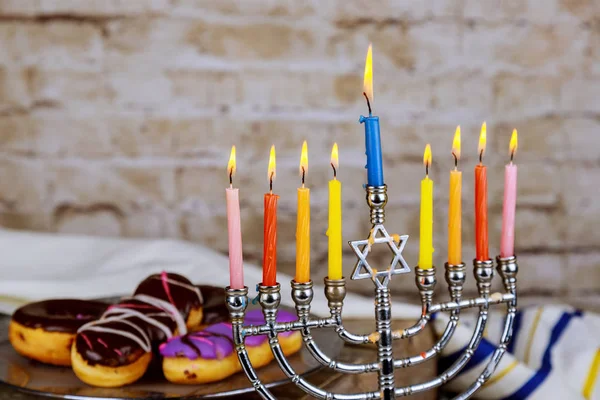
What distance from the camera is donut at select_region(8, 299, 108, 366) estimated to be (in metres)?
0.76

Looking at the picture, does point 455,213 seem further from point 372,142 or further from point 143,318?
point 143,318

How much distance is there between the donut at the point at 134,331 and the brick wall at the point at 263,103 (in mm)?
655

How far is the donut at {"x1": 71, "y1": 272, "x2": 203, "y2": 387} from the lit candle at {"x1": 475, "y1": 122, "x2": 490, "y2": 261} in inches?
13.1

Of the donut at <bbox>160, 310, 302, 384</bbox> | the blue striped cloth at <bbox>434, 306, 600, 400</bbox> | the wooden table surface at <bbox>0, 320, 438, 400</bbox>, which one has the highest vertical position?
the donut at <bbox>160, 310, 302, 384</bbox>

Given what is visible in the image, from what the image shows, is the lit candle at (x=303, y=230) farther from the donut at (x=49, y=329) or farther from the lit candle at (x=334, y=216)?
the donut at (x=49, y=329)

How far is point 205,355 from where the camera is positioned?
70cm

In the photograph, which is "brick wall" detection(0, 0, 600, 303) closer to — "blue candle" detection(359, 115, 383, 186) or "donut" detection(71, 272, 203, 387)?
"donut" detection(71, 272, 203, 387)

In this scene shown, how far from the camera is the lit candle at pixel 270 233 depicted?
54cm

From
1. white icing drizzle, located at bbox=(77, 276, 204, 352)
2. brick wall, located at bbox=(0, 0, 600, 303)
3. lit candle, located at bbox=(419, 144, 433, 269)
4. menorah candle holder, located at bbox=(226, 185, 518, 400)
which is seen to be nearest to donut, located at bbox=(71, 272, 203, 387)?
white icing drizzle, located at bbox=(77, 276, 204, 352)

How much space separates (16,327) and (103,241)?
0.51 meters

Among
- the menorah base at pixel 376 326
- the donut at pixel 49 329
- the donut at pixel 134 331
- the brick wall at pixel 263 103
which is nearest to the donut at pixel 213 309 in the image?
the donut at pixel 134 331

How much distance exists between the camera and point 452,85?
1.45m

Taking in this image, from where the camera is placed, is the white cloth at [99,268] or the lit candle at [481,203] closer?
the lit candle at [481,203]

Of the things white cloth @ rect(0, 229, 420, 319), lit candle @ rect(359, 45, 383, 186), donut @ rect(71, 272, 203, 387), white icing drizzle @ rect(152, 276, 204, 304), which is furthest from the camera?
white cloth @ rect(0, 229, 420, 319)
